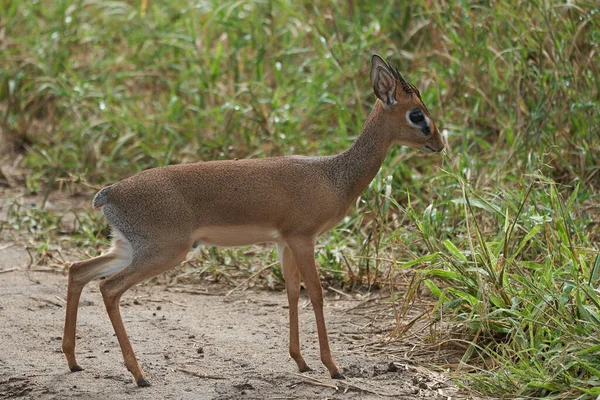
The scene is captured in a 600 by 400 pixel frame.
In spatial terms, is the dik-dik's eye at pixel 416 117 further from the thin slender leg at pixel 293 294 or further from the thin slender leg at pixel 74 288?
the thin slender leg at pixel 74 288

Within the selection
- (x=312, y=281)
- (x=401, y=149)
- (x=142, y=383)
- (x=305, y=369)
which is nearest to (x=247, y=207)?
(x=312, y=281)

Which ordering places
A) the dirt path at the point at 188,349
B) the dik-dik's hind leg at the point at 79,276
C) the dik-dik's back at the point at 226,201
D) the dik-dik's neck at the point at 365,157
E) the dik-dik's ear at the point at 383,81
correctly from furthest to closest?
the dik-dik's neck at the point at 365,157 → the dik-dik's ear at the point at 383,81 → the dik-dik's hind leg at the point at 79,276 → the dik-dik's back at the point at 226,201 → the dirt path at the point at 188,349

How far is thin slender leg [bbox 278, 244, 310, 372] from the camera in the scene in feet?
14.7

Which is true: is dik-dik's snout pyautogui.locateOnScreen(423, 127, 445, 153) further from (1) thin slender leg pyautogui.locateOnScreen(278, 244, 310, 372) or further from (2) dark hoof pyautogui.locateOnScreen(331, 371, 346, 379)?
(2) dark hoof pyautogui.locateOnScreen(331, 371, 346, 379)

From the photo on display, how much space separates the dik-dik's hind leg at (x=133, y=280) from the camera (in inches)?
168

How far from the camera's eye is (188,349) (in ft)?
15.6

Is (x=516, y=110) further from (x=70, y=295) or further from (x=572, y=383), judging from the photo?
(x=70, y=295)

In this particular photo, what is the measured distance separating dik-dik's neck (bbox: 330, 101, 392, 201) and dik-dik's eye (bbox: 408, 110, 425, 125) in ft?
0.43

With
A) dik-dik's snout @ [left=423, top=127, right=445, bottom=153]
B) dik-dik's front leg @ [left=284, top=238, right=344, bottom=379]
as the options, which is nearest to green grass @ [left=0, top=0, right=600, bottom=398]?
dik-dik's snout @ [left=423, top=127, right=445, bottom=153]


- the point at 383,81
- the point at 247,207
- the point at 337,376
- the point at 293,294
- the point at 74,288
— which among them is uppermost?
the point at 383,81

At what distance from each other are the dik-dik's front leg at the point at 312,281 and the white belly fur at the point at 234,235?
0.33ft

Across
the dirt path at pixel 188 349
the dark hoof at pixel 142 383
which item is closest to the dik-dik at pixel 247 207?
A: the dark hoof at pixel 142 383

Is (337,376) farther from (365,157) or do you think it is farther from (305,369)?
(365,157)

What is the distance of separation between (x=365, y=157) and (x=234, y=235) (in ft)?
2.40
